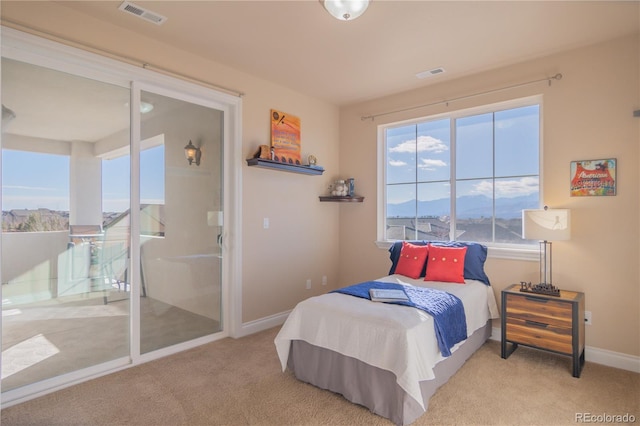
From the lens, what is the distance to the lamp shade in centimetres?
283

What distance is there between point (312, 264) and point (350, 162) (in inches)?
56.4

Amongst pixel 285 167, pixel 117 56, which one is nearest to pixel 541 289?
pixel 285 167

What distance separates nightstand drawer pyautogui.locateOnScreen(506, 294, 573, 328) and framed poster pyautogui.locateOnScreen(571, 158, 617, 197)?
1.00m

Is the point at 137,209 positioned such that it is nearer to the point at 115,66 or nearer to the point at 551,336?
the point at 115,66

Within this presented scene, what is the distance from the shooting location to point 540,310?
2811 mm

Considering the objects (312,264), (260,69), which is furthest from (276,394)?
(260,69)

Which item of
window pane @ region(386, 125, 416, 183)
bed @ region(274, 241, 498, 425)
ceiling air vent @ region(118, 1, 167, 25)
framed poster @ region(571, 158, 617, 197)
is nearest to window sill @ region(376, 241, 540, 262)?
bed @ region(274, 241, 498, 425)

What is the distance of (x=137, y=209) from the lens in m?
2.89

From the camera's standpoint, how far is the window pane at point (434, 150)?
3926 millimetres

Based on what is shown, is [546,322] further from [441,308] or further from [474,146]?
[474,146]

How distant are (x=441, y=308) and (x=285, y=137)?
2.45m

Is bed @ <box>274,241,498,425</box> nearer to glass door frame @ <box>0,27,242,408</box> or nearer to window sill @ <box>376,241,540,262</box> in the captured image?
window sill @ <box>376,241,540,262</box>

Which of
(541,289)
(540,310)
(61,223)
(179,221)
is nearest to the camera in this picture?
(61,223)

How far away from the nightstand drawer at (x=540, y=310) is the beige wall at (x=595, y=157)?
1.54 ft
